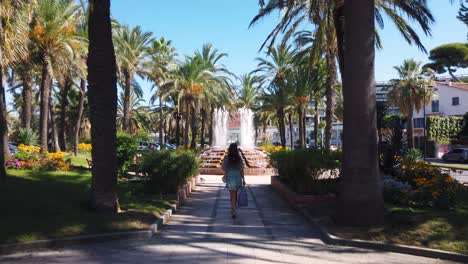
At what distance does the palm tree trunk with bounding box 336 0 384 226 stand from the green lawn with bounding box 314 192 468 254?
1.40 ft

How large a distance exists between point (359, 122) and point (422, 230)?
224 centimetres

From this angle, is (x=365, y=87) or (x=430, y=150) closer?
(x=365, y=87)

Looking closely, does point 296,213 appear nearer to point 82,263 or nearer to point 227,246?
point 227,246

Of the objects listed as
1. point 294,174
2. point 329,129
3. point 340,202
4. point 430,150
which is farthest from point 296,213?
point 430,150

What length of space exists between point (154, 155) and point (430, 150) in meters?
52.9

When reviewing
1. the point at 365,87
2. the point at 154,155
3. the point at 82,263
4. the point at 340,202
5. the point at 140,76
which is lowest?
the point at 82,263

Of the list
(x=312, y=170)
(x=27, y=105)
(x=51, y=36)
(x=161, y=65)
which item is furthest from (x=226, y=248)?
(x=161, y=65)

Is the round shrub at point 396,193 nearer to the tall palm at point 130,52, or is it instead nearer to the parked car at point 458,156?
the tall palm at point 130,52

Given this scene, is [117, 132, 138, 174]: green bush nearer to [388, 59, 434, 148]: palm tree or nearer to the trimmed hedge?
[388, 59, 434, 148]: palm tree

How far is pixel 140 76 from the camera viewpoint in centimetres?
3706

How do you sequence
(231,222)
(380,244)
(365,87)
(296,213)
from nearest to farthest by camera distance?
(380,244) → (365,87) → (231,222) → (296,213)

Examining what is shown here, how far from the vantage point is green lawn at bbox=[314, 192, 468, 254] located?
301 inches

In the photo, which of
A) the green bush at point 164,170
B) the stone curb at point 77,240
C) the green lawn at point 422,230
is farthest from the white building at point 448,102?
the stone curb at point 77,240

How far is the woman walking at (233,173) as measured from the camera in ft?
36.1
